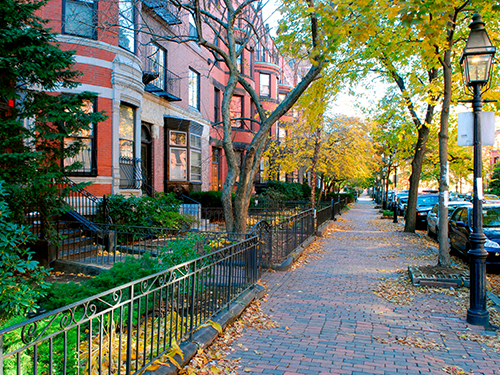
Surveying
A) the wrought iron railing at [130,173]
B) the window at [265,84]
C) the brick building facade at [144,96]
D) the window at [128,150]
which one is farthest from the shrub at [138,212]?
the window at [265,84]

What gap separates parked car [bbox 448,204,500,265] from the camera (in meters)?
8.76

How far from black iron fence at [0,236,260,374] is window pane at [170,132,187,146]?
11.2 m

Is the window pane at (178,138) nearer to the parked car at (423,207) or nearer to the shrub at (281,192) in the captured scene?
the shrub at (281,192)

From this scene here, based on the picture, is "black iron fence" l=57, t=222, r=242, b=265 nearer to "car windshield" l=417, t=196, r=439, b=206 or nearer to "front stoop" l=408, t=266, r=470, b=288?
"front stoop" l=408, t=266, r=470, b=288

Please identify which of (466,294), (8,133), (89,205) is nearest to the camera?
(8,133)

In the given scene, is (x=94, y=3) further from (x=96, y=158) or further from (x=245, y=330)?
(x=245, y=330)

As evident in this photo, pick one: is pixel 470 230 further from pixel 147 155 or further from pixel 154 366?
pixel 147 155

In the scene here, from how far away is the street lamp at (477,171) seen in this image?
5.61 meters

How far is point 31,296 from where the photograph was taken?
4.49 m

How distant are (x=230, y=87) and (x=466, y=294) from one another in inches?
272

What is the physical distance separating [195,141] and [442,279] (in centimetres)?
1363

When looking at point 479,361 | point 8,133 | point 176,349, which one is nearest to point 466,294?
point 479,361

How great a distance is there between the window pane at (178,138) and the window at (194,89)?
8.04 ft

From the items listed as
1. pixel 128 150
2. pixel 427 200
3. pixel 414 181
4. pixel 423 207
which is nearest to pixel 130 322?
pixel 128 150
